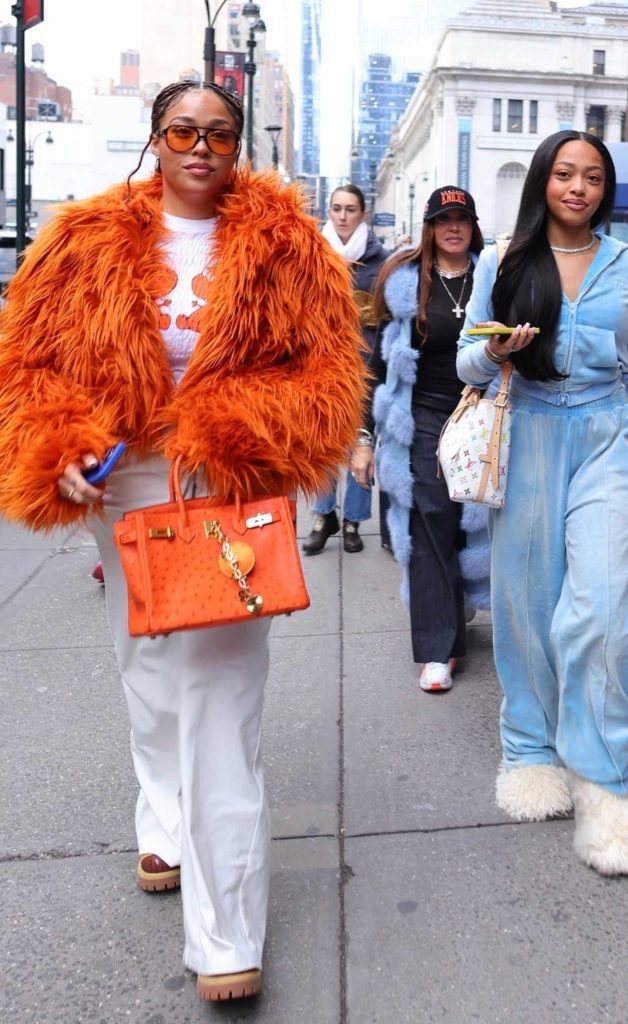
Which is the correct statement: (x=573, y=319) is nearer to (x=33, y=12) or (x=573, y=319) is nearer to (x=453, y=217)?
(x=453, y=217)

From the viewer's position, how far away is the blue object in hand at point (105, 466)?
2285 mm

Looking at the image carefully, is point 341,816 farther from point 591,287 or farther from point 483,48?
point 483,48

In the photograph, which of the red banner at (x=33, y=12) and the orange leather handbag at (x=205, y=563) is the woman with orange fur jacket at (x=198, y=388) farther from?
the red banner at (x=33, y=12)

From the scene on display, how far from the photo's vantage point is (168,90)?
250cm

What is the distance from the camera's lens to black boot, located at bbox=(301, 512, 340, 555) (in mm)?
6848

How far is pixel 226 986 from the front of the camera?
2.26 meters

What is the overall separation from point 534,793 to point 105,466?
5.94 ft

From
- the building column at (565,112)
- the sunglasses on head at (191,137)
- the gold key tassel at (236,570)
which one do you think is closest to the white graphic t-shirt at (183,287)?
the sunglasses on head at (191,137)

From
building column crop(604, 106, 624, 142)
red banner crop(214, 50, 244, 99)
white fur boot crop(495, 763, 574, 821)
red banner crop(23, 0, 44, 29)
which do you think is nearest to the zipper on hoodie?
white fur boot crop(495, 763, 574, 821)

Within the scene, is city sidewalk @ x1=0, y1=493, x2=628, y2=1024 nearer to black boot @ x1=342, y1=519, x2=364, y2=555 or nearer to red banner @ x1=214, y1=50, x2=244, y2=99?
black boot @ x1=342, y1=519, x2=364, y2=555

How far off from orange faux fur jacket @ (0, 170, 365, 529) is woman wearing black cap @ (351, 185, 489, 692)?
74.5 inches

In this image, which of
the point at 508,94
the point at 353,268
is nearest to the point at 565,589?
the point at 353,268

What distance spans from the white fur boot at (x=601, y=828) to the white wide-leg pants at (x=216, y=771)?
41.1 inches

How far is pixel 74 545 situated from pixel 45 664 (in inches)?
98.3
